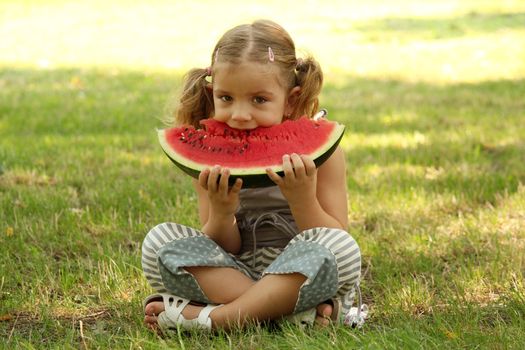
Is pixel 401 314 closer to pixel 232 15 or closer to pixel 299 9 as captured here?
pixel 232 15

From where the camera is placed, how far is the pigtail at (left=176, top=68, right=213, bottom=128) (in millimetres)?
3764

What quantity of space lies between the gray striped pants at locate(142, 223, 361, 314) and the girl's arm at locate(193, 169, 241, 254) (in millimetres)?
52

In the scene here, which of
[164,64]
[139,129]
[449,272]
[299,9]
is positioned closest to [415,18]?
[299,9]

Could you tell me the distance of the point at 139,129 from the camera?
7.41 meters

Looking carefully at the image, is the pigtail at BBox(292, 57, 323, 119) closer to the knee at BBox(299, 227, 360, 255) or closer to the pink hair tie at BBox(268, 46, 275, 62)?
the pink hair tie at BBox(268, 46, 275, 62)

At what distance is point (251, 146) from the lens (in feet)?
11.3

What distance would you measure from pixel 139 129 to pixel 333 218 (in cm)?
414

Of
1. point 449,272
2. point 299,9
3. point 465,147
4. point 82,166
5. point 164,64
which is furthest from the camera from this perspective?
point 299,9

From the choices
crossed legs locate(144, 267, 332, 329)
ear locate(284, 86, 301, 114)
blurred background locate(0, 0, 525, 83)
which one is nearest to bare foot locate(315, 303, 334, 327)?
crossed legs locate(144, 267, 332, 329)

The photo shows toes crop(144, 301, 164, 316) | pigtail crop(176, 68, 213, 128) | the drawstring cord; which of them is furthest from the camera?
pigtail crop(176, 68, 213, 128)

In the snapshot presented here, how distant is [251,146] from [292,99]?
1.30 ft

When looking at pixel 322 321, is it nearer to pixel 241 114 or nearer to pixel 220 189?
pixel 220 189

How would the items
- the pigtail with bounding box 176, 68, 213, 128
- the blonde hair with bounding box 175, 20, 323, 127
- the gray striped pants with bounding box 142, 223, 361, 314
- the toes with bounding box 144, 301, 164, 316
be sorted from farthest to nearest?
1. the pigtail with bounding box 176, 68, 213, 128
2. the blonde hair with bounding box 175, 20, 323, 127
3. the toes with bounding box 144, 301, 164, 316
4. the gray striped pants with bounding box 142, 223, 361, 314

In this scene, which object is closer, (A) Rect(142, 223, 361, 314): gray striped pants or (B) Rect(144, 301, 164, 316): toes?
(A) Rect(142, 223, 361, 314): gray striped pants
